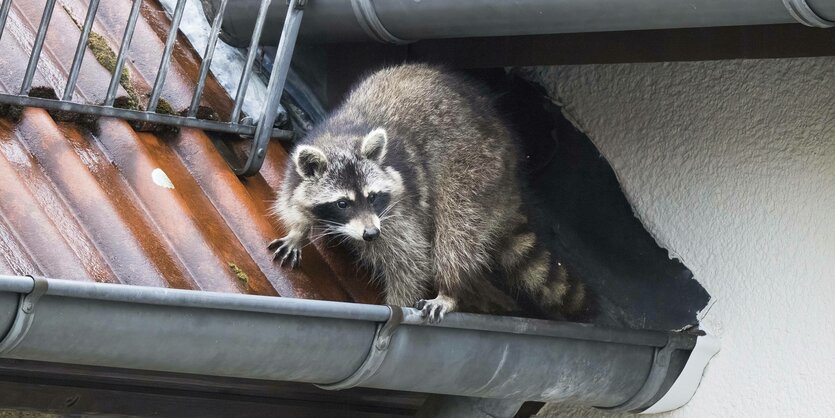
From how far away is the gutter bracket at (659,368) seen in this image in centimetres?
292

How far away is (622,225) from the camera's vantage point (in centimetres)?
316

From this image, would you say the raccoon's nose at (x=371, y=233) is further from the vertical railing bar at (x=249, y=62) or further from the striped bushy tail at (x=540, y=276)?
the vertical railing bar at (x=249, y=62)

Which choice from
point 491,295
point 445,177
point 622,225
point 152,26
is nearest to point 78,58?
point 152,26

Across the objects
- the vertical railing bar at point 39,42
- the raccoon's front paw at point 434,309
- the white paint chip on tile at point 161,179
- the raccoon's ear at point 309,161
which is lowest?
the raccoon's front paw at point 434,309

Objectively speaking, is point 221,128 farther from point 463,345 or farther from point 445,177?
point 463,345

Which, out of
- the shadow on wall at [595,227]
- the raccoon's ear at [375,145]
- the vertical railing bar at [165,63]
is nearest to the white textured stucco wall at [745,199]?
the shadow on wall at [595,227]

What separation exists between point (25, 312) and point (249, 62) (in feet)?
3.95

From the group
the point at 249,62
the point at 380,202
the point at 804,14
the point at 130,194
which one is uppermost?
the point at 804,14

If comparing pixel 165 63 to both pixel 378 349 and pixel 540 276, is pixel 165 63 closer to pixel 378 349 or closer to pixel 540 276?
pixel 378 349

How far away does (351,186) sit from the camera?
312cm

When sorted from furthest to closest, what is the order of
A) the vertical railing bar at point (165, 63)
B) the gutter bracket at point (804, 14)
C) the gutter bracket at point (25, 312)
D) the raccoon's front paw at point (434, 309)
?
the vertical railing bar at point (165, 63) → the raccoon's front paw at point (434, 309) → the gutter bracket at point (804, 14) → the gutter bracket at point (25, 312)

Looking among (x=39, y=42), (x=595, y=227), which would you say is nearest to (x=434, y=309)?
(x=595, y=227)

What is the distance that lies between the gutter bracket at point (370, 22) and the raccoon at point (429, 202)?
0.28 m

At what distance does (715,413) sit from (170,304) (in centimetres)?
146
